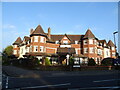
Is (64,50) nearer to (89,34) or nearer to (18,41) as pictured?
(89,34)

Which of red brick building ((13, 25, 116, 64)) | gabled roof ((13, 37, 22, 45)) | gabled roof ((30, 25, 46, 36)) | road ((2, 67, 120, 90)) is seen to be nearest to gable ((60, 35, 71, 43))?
red brick building ((13, 25, 116, 64))

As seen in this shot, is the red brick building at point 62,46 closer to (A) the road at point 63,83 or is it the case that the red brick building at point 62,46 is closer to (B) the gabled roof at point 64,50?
(B) the gabled roof at point 64,50

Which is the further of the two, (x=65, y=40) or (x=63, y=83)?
(x=65, y=40)

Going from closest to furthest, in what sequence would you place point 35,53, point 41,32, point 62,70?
point 62,70, point 35,53, point 41,32

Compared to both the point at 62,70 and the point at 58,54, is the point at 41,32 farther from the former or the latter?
the point at 62,70

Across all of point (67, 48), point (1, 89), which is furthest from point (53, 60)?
point (1, 89)

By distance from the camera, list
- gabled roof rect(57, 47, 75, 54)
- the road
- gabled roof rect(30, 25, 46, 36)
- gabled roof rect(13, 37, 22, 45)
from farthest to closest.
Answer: gabled roof rect(13, 37, 22, 45)
gabled roof rect(57, 47, 75, 54)
gabled roof rect(30, 25, 46, 36)
the road

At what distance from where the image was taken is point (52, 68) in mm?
23703

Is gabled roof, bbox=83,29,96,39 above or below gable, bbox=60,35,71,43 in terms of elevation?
above

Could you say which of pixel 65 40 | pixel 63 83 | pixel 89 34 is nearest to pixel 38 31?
pixel 65 40

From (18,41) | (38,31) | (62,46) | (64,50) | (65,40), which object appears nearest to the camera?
(38,31)

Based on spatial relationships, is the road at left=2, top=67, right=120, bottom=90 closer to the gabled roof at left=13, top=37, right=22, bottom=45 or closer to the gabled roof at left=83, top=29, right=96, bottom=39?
the gabled roof at left=83, top=29, right=96, bottom=39

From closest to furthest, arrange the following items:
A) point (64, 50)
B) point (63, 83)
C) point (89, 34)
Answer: point (63, 83) → point (64, 50) → point (89, 34)

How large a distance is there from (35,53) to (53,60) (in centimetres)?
587
